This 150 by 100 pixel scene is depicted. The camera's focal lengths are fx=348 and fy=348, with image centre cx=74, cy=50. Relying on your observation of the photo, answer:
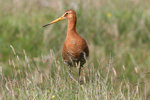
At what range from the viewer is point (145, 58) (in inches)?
286

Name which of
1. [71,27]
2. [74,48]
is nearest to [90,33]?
[71,27]

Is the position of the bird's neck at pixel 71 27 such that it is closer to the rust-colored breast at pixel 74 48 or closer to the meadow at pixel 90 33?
the rust-colored breast at pixel 74 48

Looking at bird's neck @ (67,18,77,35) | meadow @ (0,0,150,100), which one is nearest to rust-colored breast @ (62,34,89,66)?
bird's neck @ (67,18,77,35)

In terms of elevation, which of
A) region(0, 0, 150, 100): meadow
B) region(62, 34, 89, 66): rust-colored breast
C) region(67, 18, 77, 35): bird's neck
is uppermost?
region(67, 18, 77, 35): bird's neck

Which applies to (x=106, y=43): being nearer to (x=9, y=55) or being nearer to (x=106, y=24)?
(x=106, y=24)

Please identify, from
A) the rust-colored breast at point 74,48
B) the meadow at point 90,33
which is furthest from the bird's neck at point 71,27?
the meadow at point 90,33

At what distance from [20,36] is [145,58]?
8.86 feet

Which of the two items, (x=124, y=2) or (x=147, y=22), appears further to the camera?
(x=124, y=2)

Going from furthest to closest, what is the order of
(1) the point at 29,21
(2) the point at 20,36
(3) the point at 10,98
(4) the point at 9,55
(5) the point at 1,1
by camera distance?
(5) the point at 1,1, (1) the point at 29,21, (2) the point at 20,36, (4) the point at 9,55, (3) the point at 10,98

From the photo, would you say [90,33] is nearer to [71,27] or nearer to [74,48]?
[71,27]

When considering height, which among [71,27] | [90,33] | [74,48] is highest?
[71,27]

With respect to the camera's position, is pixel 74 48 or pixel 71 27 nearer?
pixel 74 48

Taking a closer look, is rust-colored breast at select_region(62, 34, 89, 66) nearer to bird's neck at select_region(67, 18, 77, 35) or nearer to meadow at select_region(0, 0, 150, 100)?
bird's neck at select_region(67, 18, 77, 35)

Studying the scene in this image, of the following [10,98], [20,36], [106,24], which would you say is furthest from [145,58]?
[10,98]
